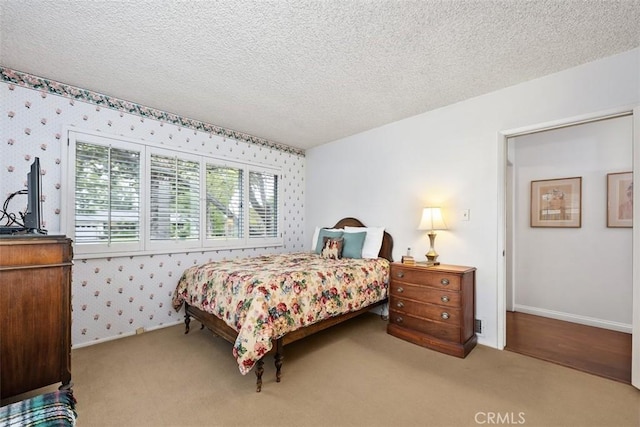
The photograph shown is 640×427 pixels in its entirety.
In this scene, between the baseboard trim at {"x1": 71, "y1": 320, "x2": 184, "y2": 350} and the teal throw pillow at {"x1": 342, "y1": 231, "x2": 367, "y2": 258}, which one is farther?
the teal throw pillow at {"x1": 342, "y1": 231, "x2": 367, "y2": 258}

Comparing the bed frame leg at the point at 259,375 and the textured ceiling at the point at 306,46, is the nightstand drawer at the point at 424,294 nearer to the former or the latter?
the bed frame leg at the point at 259,375

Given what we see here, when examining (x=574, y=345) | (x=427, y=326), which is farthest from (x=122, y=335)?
(x=574, y=345)

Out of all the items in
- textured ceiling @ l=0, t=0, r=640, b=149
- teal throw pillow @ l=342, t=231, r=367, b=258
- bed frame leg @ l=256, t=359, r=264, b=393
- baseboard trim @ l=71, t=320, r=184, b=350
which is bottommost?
baseboard trim @ l=71, t=320, r=184, b=350

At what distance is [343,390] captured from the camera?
2068 millimetres

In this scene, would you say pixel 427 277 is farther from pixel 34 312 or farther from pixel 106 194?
pixel 106 194

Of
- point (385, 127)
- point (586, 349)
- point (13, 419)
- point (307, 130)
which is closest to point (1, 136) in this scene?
point (13, 419)

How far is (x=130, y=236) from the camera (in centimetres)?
310

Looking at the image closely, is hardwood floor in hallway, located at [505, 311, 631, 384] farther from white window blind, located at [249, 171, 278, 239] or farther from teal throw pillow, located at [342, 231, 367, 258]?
white window blind, located at [249, 171, 278, 239]

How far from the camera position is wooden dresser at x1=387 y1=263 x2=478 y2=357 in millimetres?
2613

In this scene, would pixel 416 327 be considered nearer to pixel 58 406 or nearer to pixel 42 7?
pixel 58 406

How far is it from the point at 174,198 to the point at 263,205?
133 centimetres

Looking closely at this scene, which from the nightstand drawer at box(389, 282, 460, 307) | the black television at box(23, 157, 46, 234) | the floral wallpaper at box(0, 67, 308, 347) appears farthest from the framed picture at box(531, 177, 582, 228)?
the black television at box(23, 157, 46, 234)

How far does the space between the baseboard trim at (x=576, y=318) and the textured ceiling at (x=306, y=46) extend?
2834 millimetres

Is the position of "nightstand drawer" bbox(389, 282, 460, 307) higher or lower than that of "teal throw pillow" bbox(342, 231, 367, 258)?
lower
